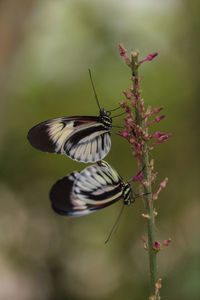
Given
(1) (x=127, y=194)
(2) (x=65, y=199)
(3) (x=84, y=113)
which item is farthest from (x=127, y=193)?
(3) (x=84, y=113)

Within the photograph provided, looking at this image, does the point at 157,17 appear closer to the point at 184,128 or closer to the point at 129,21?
the point at 129,21

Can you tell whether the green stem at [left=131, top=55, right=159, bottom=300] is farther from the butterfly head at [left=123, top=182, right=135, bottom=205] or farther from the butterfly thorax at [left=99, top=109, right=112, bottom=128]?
the butterfly thorax at [left=99, top=109, right=112, bottom=128]

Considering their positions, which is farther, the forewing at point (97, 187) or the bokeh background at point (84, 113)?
the bokeh background at point (84, 113)

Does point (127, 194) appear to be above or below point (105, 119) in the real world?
below

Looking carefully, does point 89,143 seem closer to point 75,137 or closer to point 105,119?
point 75,137

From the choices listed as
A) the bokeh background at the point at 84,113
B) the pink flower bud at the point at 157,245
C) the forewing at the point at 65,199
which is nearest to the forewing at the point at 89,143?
the forewing at the point at 65,199

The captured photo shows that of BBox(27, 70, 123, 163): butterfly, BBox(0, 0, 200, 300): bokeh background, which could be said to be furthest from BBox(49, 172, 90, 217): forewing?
BBox(0, 0, 200, 300): bokeh background

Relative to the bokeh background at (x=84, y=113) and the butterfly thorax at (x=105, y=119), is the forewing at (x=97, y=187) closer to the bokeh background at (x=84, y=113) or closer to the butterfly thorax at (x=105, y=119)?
the butterfly thorax at (x=105, y=119)
